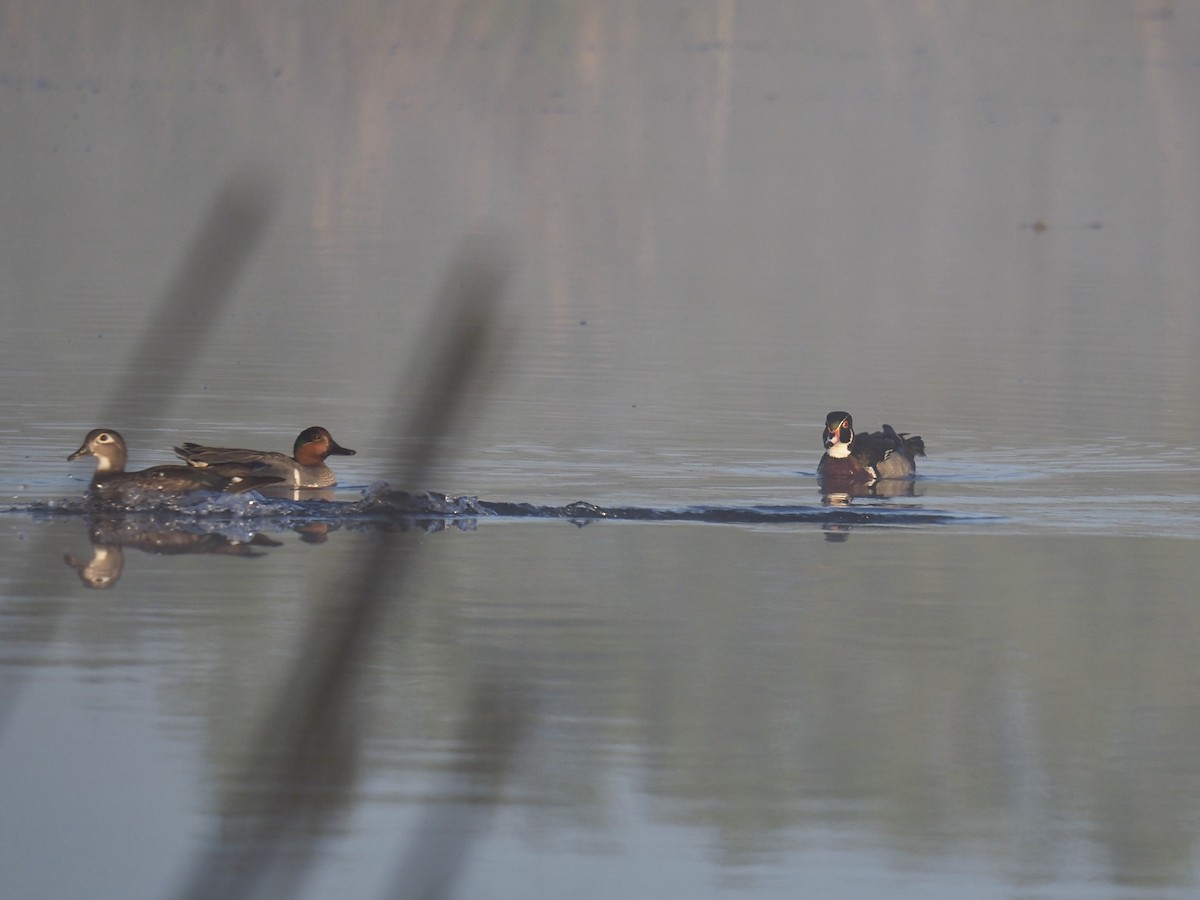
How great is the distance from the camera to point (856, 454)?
1492 centimetres

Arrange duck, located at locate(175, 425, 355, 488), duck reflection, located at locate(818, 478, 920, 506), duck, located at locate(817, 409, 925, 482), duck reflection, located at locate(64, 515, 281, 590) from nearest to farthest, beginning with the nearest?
duck reflection, located at locate(64, 515, 281, 590) → duck, located at locate(175, 425, 355, 488) → duck reflection, located at locate(818, 478, 920, 506) → duck, located at locate(817, 409, 925, 482)

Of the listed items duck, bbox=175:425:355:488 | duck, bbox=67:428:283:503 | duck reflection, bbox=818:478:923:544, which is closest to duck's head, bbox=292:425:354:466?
duck, bbox=175:425:355:488

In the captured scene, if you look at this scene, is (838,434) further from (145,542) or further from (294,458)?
(145,542)

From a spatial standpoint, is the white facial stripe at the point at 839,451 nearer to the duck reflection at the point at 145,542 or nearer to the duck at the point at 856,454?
the duck at the point at 856,454

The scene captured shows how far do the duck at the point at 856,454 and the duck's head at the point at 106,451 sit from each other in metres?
4.35

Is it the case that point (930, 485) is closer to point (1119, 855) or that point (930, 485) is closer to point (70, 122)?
point (1119, 855)

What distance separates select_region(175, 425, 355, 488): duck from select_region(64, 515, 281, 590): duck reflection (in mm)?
487

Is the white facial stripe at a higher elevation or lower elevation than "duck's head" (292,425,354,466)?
higher

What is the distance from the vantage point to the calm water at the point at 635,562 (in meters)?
6.96

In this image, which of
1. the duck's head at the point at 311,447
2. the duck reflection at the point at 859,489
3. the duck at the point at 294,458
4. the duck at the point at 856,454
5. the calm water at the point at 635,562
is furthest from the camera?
the duck at the point at 856,454

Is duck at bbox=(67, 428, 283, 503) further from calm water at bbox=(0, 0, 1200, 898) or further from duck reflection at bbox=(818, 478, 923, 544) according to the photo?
duck reflection at bbox=(818, 478, 923, 544)

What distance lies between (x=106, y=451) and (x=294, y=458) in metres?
1.22

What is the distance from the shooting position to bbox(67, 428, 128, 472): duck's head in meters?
13.3

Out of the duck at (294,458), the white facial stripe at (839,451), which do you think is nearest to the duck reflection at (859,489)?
the white facial stripe at (839,451)
